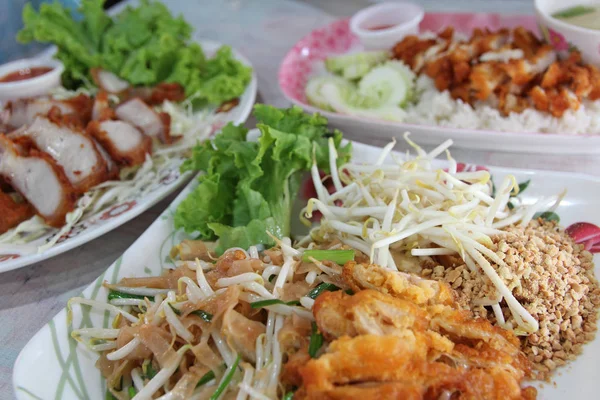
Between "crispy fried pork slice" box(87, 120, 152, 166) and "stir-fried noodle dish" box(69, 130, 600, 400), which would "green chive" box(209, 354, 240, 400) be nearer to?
"stir-fried noodle dish" box(69, 130, 600, 400)

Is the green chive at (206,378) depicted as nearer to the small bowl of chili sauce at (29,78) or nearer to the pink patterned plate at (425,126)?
the pink patterned plate at (425,126)

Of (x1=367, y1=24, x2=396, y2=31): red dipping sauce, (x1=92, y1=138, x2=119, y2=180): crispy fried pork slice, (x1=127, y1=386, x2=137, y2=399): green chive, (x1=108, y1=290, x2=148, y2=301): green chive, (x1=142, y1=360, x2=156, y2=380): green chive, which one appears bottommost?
(x1=127, y1=386, x2=137, y2=399): green chive

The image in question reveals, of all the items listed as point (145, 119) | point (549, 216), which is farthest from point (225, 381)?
point (145, 119)

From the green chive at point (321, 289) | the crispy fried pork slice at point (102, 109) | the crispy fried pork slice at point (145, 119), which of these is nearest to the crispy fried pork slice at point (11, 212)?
the crispy fried pork slice at point (102, 109)

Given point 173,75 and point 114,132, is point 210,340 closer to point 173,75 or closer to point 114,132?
point 114,132

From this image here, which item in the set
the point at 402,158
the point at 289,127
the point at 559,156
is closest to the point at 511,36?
the point at 559,156

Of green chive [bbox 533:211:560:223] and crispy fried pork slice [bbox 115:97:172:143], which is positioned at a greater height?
crispy fried pork slice [bbox 115:97:172:143]

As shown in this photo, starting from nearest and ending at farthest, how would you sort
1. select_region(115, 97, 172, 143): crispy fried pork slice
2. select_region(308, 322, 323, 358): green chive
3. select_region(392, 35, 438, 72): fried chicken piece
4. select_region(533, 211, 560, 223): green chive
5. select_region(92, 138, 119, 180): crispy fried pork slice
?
select_region(308, 322, 323, 358): green chive → select_region(533, 211, 560, 223): green chive → select_region(92, 138, 119, 180): crispy fried pork slice → select_region(115, 97, 172, 143): crispy fried pork slice → select_region(392, 35, 438, 72): fried chicken piece

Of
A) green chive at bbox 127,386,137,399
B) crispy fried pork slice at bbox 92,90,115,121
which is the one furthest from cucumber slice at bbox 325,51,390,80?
green chive at bbox 127,386,137,399
